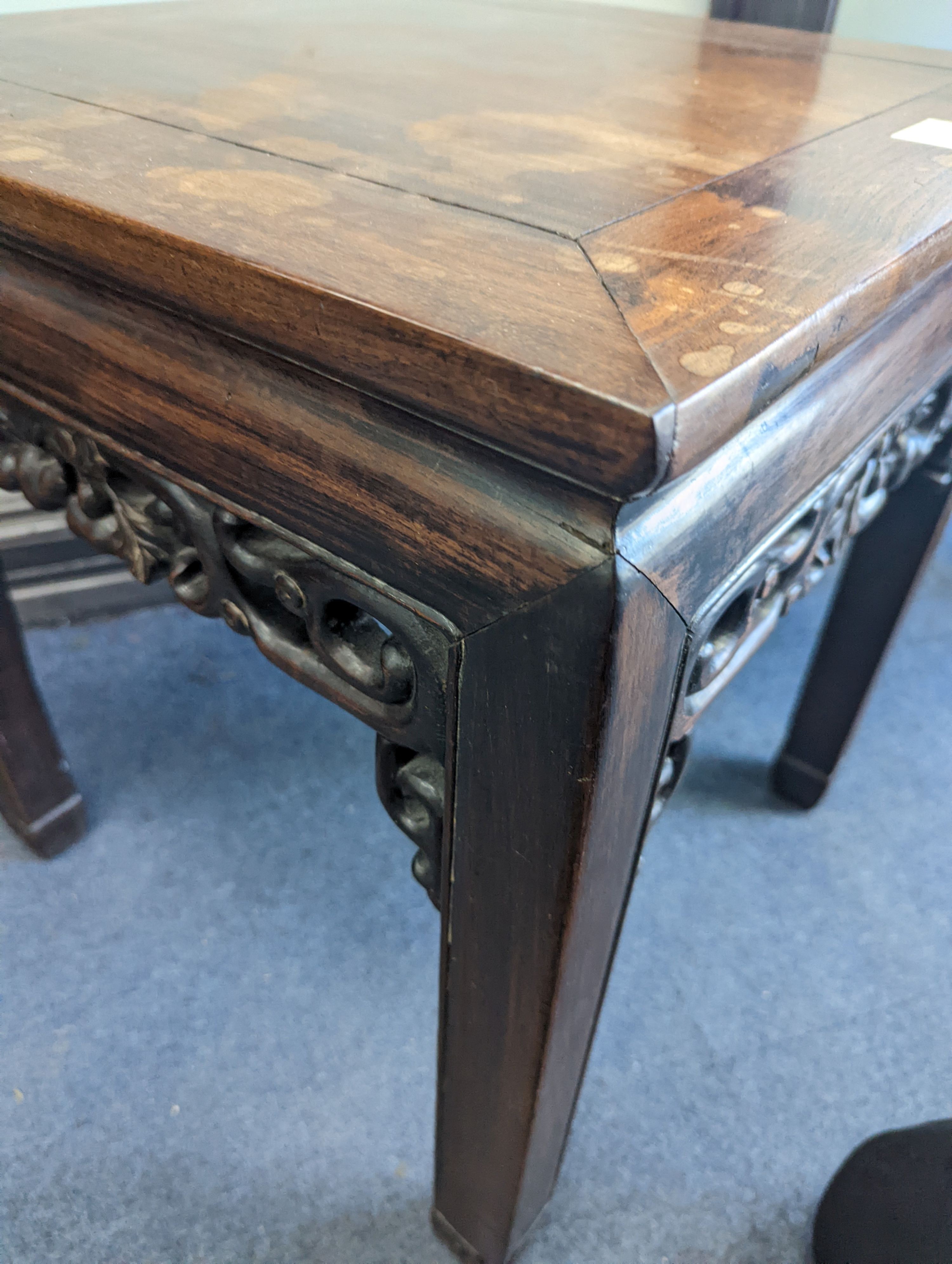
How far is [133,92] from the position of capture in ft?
1.59

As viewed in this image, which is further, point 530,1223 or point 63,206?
point 530,1223

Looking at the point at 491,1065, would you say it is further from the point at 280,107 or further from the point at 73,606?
the point at 73,606

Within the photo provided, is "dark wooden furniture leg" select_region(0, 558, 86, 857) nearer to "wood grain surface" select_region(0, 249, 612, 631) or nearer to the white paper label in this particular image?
"wood grain surface" select_region(0, 249, 612, 631)

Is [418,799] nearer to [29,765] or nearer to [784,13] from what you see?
[29,765]

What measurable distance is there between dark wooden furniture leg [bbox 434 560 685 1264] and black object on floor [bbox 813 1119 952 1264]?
220 mm

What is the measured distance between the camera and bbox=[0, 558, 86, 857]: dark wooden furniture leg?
75cm

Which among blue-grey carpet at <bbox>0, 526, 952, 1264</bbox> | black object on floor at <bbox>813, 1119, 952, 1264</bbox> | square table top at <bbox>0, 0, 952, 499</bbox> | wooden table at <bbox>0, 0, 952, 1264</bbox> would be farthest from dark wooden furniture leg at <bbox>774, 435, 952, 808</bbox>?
black object on floor at <bbox>813, 1119, 952, 1264</bbox>

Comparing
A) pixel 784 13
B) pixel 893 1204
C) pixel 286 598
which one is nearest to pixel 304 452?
pixel 286 598

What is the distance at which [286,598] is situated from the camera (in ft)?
1.26

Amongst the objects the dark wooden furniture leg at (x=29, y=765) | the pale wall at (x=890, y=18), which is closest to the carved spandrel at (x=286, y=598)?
the dark wooden furniture leg at (x=29, y=765)

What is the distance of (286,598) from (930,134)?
43cm

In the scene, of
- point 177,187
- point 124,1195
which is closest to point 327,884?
point 124,1195

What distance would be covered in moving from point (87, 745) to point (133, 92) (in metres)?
0.68

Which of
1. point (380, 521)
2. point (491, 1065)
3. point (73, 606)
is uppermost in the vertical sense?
point (380, 521)
